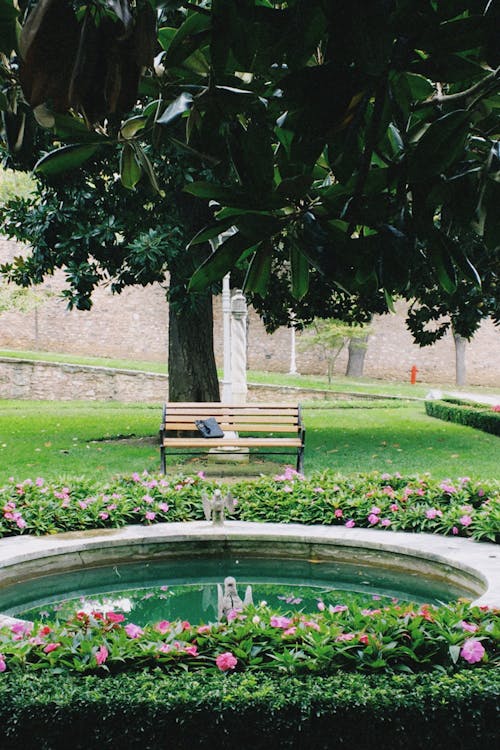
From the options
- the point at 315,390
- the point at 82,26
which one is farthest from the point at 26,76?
the point at 315,390

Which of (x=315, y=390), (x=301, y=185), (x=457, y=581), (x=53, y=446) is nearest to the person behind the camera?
(x=301, y=185)

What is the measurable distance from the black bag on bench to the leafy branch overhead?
7.69m

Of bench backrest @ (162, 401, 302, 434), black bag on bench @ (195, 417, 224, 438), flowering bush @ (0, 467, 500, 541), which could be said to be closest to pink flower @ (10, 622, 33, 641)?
flowering bush @ (0, 467, 500, 541)

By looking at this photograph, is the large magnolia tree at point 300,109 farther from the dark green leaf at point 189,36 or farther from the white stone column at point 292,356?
the white stone column at point 292,356

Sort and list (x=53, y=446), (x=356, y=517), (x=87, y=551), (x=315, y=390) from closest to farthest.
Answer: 1. (x=87, y=551)
2. (x=356, y=517)
3. (x=53, y=446)
4. (x=315, y=390)

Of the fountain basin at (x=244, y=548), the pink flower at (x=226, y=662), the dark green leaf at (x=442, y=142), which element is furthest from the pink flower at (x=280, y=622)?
the dark green leaf at (x=442, y=142)

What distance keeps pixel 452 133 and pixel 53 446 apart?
1153 cm

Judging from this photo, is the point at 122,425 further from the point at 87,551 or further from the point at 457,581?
the point at 457,581

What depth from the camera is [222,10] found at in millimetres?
1208

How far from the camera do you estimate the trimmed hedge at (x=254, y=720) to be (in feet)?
9.85

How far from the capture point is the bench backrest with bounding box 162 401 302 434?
9.98 meters

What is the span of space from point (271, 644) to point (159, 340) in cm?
2834

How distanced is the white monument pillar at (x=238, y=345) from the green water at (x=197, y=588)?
15.4 ft

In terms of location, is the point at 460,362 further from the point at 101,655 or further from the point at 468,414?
the point at 101,655
